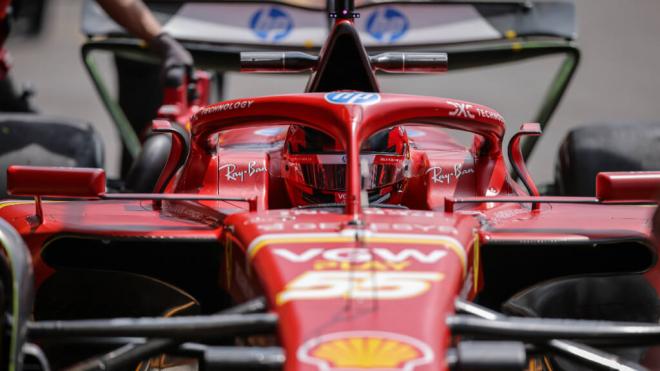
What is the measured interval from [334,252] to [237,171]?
115 centimetres

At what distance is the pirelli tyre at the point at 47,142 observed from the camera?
14.3ft

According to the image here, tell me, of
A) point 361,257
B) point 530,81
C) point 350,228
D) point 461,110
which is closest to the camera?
point 361,257

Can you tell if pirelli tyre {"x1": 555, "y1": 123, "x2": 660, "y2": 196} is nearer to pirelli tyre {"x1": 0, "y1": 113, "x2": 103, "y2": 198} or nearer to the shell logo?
pirelli tyre {"x1": 0, "y1": 113, "x2": 103, "y2": 198}

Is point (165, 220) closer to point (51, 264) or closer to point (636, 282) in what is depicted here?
point (51, 264)

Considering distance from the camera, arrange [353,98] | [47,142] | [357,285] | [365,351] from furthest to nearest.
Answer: [47,142], [353,98], [357,285], [365,351]

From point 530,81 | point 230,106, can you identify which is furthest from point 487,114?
point 530,81

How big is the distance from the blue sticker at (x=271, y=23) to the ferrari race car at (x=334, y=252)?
1756 mm

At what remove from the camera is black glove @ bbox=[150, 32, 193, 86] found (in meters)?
4.68

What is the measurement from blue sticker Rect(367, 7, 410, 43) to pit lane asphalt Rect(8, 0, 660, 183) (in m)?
3.70

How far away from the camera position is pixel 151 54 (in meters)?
5.50

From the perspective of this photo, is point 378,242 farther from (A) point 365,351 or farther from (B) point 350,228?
(A) point 365,351

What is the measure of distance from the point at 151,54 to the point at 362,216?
A: 316cm

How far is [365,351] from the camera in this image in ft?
6.73

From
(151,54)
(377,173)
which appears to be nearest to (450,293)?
(377,173)
